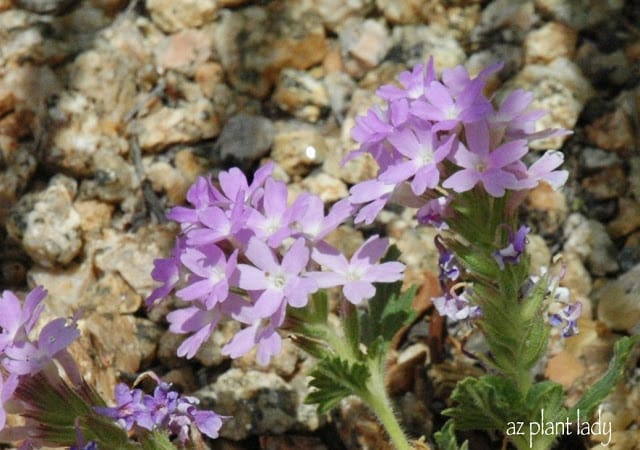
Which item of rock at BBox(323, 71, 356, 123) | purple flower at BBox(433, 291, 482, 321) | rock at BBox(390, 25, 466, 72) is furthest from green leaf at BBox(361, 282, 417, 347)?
rock at BBox(390, 25, 466, 72)

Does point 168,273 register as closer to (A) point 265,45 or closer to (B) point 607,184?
(A) point 265,45

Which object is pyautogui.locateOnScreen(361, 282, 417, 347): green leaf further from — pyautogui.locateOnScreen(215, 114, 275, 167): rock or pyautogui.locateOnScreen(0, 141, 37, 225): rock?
pyautogui.locateOnScreen(0, 141, 37, 225): rock

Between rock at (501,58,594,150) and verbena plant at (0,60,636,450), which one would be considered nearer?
verbena plant at (0,60,636,450)

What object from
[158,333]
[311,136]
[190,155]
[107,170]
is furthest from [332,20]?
[158,333]

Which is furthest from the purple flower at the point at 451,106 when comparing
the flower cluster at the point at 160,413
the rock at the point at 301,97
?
the rock at the point at 301,97

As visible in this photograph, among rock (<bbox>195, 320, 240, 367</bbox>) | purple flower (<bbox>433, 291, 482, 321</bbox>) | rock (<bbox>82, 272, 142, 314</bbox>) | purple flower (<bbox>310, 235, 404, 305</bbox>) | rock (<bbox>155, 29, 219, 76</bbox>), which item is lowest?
rock (<bbox>195, 320, 240, 367</bbox>)

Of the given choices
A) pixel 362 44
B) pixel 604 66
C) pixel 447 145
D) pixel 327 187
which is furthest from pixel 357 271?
pixel 604 66
